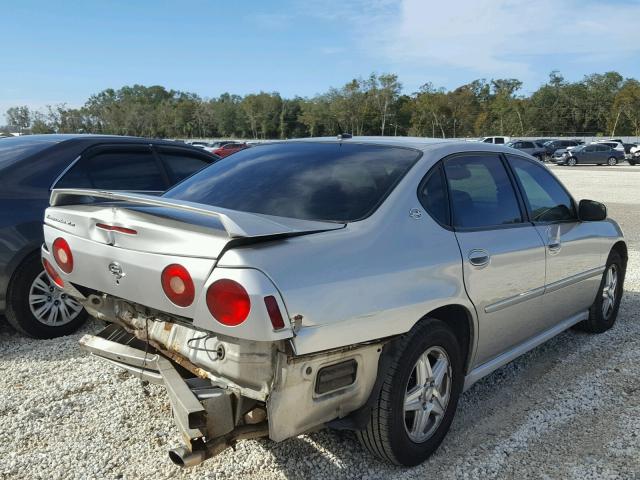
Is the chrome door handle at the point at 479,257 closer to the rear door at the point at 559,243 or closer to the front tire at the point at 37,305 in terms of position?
the rear door at the point at 559,243

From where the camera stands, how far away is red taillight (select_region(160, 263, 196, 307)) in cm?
221

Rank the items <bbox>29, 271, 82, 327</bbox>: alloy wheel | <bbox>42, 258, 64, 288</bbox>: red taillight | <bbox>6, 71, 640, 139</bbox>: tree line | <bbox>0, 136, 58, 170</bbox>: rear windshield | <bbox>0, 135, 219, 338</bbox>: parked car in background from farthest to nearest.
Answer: <bbox>6, 71, 640, 139</bbox>: tree line
<bbox>0, 136, 58, 170</bbox>: rear windshield
<bbox>29, 271, 82, 327</bbox>: alloy wheel
<bbox>0, 135, 219, 338</bbox>: parked car in background
<bbox>42, 258, 64, 288</bbox>: red taillight

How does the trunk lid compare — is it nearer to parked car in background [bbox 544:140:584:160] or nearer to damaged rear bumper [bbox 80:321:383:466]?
damaged rear bumper [bbox 80:321:383:466]

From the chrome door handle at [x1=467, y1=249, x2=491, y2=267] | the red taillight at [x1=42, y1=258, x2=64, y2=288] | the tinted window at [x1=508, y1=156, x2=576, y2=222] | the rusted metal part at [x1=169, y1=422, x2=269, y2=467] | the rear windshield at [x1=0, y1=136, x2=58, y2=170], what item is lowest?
the rusted metal part at [x1=169, y1=422, x2=269, y2=467]

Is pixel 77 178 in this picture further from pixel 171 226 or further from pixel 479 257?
pixel 479 257

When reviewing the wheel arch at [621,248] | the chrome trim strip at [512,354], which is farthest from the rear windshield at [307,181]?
the wheel arch at [621,248]

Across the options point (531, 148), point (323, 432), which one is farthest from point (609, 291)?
point (531, 148)

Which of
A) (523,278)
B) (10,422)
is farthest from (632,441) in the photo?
(10,422)

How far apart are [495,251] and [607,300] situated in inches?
91.6

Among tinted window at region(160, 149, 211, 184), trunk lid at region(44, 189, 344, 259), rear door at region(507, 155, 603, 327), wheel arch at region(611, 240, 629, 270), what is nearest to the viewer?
trunk lid at region(44, 189, 344, 259)

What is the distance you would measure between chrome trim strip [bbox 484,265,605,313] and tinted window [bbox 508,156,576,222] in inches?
17.3

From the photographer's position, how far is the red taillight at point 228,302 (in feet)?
6.81

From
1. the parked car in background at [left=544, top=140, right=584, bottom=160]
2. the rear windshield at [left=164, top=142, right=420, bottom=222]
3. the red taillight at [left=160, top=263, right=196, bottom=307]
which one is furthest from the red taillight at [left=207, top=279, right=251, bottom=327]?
the parked car in background at [left=544, top=140, right=584, bottom=160]

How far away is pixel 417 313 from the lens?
261 centimetres
